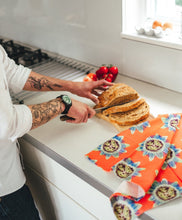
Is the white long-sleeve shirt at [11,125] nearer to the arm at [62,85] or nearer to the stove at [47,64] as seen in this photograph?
the arm at [62,85]

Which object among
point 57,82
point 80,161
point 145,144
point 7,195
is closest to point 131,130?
point 145,144

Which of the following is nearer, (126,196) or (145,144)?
(126,196)

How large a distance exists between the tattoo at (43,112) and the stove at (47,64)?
0.35 meters

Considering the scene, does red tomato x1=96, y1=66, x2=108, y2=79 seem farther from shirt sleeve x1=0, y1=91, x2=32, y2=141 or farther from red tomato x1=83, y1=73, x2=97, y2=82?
shirt sleeve x1=0, y1=91, x2=32, y2=141

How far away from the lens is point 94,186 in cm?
87

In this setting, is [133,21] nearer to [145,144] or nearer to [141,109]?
[141,109]

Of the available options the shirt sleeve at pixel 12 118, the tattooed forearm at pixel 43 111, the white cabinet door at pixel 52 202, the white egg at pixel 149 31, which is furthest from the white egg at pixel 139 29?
the white cabinet door at pixel 52 202

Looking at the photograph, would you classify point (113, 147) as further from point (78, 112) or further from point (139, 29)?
point (139, 29)

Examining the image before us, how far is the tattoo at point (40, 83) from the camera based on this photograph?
121cm

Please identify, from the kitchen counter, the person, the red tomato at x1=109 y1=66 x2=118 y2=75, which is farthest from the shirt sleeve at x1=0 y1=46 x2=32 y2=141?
the red tomato at x1=109 y1=66 x2=118 y2=75

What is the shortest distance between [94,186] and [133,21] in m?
0.85

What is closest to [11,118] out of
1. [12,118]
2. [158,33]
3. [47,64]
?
[12,118]

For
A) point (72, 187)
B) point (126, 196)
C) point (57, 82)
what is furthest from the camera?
point (57, 82)

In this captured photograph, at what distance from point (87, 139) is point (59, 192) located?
254 mm
